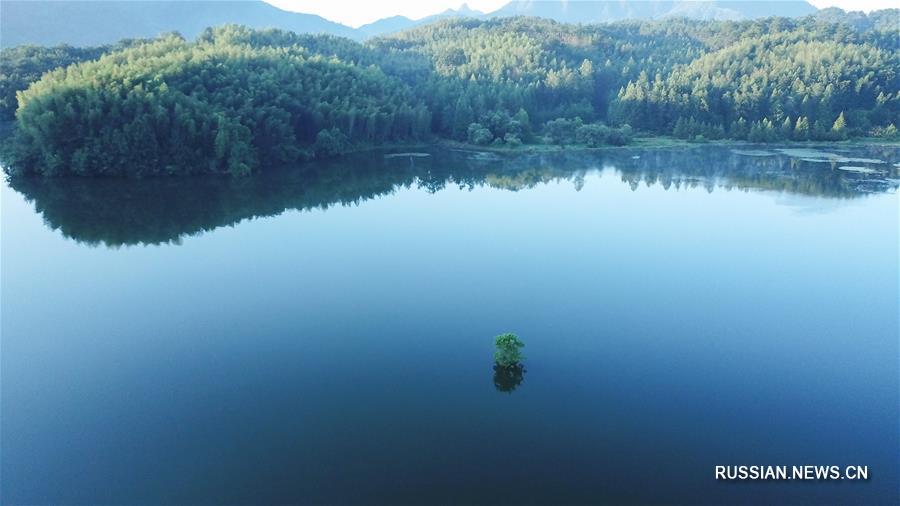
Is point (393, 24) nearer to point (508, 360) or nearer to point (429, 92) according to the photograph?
point (429, 92)

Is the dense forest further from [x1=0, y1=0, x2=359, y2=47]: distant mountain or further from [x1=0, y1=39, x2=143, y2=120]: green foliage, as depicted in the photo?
[x1=0, y1=0, x2=359, y2=47]: distant mountain

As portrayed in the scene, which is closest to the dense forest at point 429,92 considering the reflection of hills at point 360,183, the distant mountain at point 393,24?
the reflection of hills at point 360,183

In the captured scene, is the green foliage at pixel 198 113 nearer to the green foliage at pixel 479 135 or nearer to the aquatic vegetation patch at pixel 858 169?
the green foliage at pixel 479 135

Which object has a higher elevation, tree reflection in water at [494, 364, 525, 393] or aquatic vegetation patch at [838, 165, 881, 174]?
aquatic vegetation patch at [838, 165, 881, 174]

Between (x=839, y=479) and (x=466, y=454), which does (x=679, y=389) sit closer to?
(x=839, y=479)

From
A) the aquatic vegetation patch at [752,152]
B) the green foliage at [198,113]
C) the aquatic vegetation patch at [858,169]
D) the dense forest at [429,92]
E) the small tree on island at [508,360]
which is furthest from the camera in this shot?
the aquatic vegetation patch at [752,152]

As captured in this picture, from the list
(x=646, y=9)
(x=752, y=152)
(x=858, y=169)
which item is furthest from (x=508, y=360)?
(x=646, y=9)

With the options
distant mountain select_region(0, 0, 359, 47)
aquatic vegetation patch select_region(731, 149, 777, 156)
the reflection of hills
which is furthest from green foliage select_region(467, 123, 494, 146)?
distant mountain select_region(0, 0, 359, 47)
